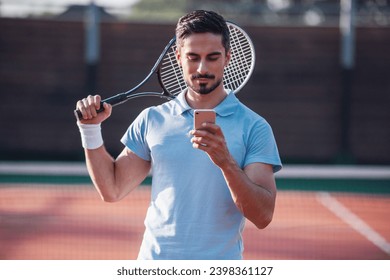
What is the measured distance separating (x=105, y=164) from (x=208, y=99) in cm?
41

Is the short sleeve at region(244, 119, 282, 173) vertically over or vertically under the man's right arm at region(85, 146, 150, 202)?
over

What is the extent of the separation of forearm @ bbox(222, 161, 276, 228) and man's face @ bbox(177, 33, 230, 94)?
30cm

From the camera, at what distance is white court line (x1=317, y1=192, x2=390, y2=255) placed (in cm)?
673

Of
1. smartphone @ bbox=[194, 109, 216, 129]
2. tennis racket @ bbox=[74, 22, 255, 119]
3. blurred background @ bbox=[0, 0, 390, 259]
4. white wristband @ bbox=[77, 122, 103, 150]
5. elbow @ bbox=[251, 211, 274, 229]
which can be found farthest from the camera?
blurred background @ bbox=[0, 0, 390, 259]

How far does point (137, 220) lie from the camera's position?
742 centimetres

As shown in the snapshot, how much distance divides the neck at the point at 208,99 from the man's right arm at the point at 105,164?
27cm

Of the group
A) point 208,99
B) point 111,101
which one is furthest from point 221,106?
point 111,101

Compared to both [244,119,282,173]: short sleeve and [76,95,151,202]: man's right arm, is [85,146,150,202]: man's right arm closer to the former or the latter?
[76,95,151,202]: man's right arm

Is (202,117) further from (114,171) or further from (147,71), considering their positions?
(147,71)

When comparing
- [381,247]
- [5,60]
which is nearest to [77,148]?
[5,60]

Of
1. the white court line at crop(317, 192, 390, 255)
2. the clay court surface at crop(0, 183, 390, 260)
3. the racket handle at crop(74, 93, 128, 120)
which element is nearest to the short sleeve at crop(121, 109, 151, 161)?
the racket handle at crop(74, 93, 128, 120)

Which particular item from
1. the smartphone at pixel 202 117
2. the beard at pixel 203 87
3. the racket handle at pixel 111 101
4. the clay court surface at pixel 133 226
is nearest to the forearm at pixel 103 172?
the racket handle at pixel 111 101

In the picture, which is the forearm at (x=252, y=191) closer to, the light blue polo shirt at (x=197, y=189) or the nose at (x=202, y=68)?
the light blue polo shirt at (x=197, y=189)

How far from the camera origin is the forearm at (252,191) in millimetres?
2113
